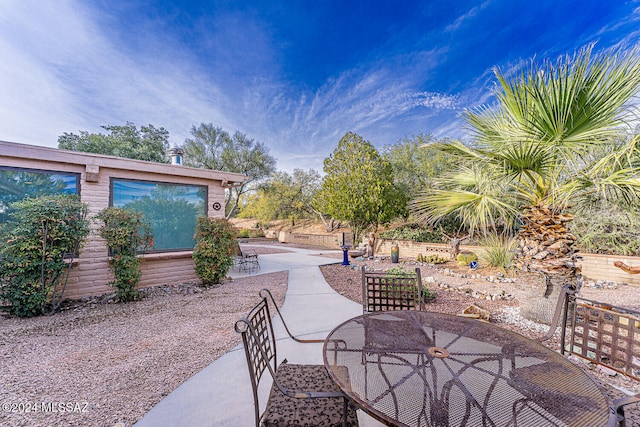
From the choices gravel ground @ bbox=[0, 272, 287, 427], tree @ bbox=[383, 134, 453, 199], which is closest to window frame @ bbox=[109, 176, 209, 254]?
gravel ground @ bbox=[0, 272, 287, 427]

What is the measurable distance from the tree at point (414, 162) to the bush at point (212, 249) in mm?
10725

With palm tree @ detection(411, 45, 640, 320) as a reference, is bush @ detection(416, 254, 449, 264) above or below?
below

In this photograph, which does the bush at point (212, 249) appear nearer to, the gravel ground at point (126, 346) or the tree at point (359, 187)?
the gravel ground at point (126, 346)

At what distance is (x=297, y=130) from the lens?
54.6ft

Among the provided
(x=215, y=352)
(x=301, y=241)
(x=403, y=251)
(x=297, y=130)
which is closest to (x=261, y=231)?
(x=301, y=241)

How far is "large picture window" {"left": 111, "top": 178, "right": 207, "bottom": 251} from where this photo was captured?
5502mm

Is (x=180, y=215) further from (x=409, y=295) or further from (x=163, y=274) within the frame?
(x=409, y=295)

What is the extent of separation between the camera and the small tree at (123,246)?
180 inches

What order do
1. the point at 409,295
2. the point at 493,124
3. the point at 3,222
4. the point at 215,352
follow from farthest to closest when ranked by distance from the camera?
the point at 3,222 < the point at 493,124 < the point at 215,352 < the point at 409,295

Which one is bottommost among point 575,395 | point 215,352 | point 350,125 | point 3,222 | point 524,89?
point 215,352

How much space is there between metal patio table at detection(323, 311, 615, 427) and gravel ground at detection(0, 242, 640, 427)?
1.08 m

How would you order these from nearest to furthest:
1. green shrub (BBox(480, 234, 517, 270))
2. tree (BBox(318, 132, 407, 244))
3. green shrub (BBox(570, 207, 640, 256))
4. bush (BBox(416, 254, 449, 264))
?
green shrub (BBox(570, 207, 640, 256)), green shrub (BBox(480, 234, 517, 270)), bush (BBox(416, 254, 449, 264)), tree (BBox(318, 132, 407, 244))

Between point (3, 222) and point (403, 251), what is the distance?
11249 millimetres

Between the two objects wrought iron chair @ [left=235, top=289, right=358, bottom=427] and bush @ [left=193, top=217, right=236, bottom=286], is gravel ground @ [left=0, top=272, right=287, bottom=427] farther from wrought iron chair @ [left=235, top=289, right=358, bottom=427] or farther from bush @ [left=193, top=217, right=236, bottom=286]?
wrought iron chair @ [left=235, top=289, right=358, bottom=427]
